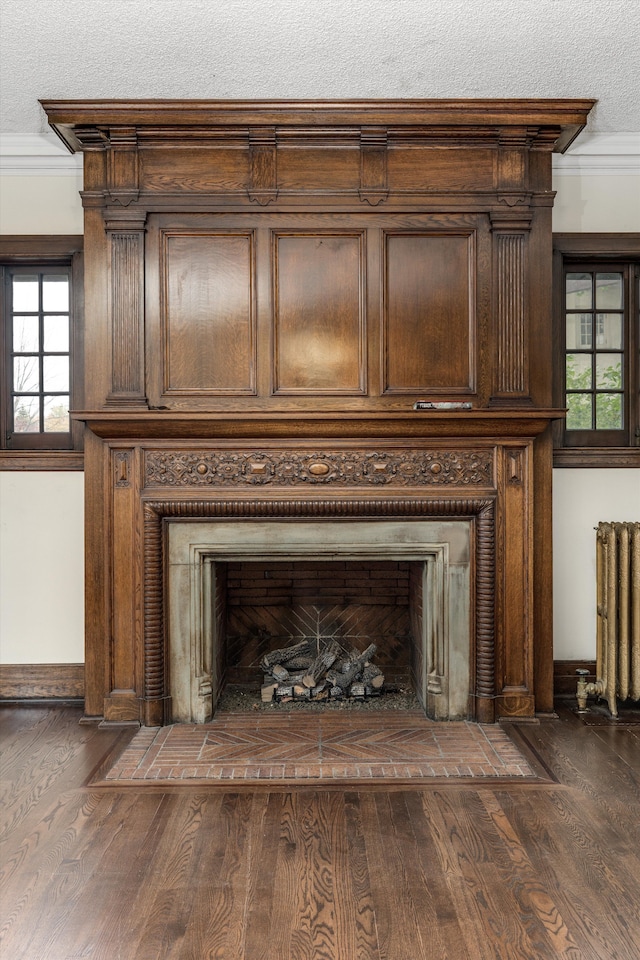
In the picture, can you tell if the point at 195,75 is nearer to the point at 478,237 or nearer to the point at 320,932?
the point at 478,237

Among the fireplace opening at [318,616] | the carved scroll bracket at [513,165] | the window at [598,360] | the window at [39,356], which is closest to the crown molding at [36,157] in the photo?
the window at [39,356]

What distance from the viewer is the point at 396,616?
442 centimetres

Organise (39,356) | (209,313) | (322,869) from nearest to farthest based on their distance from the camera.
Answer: (322,869) < (209,313) < (39,356)

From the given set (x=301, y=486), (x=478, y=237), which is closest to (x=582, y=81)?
(x=478, y=237)

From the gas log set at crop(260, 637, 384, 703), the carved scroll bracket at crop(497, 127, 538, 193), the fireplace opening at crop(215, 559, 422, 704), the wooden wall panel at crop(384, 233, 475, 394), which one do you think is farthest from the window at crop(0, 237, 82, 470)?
the carved scroll bracket at crop(497, 127, 538, 193)

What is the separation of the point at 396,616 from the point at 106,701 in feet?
5.70

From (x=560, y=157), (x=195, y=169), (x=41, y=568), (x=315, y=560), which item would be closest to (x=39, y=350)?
(x=41, y=568)

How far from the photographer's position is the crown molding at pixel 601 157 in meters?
4.09

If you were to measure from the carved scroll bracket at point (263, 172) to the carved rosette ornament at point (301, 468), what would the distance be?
1343 mm

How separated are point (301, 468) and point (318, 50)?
6.42ft

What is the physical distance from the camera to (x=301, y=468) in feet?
12.5

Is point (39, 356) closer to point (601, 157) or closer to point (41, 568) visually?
point (41, 568)

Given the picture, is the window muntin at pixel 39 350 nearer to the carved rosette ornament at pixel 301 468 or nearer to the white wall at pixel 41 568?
the white wall at pixel 41 568

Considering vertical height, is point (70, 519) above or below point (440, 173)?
below
